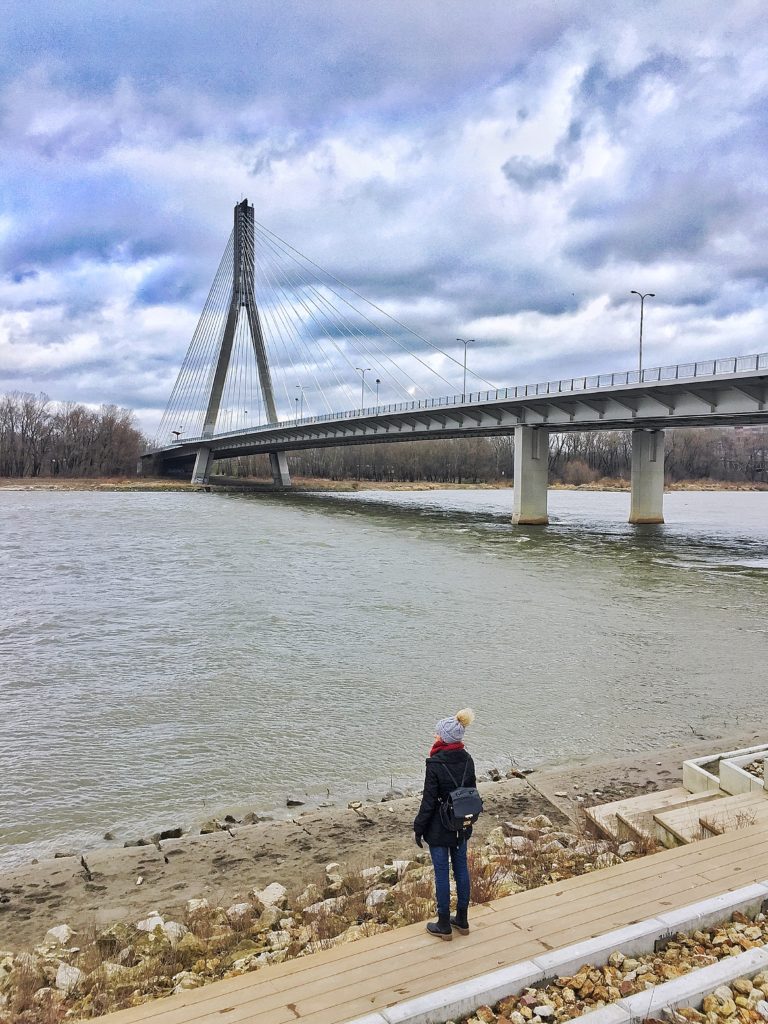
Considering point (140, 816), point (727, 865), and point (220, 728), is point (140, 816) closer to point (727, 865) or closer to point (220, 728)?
point (220, 728)

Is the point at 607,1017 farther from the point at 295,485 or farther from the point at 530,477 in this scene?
the point at 295,485

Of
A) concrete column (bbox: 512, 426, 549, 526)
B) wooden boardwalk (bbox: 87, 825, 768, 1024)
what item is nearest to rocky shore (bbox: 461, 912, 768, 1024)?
wooden boardwalk (bbox: 87, 825, 768, 1024)

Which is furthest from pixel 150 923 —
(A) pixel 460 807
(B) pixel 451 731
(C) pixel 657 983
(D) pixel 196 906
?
(C) pixel 657 983

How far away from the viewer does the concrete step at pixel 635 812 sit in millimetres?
6621

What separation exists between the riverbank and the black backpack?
9445 centimetres

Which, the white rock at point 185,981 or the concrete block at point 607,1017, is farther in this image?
the white rock at point 185,981

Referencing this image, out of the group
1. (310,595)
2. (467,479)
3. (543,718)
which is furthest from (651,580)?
(467,479)

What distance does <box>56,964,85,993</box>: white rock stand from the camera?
475 cm

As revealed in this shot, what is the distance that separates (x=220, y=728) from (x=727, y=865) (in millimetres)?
7606

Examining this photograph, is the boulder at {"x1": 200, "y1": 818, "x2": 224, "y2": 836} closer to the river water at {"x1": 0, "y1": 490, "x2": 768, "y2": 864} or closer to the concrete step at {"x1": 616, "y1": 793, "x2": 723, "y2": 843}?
the river water at {"x1": 0, "y1": 490, "x2": 768, "y2": 864}

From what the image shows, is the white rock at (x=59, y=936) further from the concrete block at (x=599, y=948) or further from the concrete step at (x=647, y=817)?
the concrete step at (x=647, y=817)

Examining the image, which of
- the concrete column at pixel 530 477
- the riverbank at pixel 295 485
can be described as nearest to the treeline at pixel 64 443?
the riverbank at pixel 295 485

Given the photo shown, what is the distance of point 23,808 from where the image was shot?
27.2 ft

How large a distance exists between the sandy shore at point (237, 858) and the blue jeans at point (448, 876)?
200 centimetres
